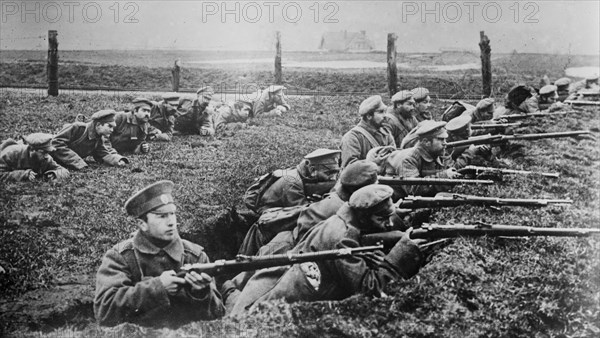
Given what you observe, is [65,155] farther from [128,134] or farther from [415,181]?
[415,181]

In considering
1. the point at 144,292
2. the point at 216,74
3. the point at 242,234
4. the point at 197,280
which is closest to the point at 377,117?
the point at 242,234

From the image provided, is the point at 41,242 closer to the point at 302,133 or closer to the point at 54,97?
the point at 302,133

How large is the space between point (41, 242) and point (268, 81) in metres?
10.5

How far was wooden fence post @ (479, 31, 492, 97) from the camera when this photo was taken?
17969mm

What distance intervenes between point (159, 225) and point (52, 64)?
36.5 feet

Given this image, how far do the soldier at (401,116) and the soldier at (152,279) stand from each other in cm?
625

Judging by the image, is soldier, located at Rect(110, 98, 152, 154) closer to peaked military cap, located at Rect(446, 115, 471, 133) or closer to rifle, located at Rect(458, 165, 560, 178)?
peaked military cap, located at Rect(446, 115, 471, 133)

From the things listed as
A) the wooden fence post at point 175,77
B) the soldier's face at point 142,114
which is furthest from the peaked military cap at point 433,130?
the wooden fence post at point 175,77

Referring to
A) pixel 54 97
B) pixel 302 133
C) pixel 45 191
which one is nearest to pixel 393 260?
pixel 45 191

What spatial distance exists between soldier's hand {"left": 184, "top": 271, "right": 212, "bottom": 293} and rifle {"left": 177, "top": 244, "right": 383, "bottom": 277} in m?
0.05

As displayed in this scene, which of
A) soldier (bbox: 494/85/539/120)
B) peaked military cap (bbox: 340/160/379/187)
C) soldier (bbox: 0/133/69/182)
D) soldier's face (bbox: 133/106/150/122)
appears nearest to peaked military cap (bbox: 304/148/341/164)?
peaked military cap (bbox: 340/160/379/187)

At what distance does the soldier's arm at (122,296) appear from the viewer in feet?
14.3

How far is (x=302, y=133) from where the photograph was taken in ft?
41.8

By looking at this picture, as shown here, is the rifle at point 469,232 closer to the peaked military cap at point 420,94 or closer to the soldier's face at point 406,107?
the soldier's face at point 406,107
